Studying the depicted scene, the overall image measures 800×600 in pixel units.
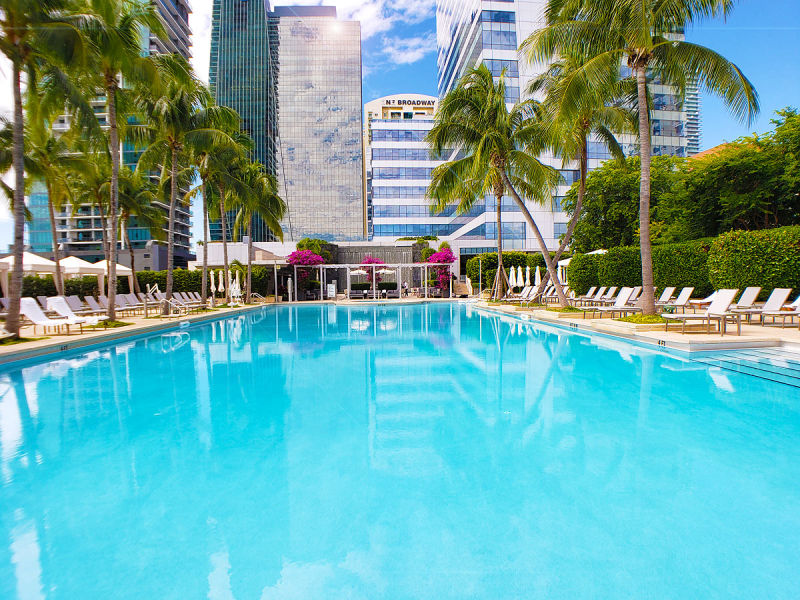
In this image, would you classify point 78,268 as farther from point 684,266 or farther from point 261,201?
point 684,266

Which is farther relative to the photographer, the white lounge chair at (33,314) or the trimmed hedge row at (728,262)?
the trimmed hedge row at (728,262)

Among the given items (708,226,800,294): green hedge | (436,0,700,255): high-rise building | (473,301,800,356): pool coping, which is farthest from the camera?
(436,0,700,255): high-rise building

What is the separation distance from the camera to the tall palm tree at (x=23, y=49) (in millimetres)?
9445

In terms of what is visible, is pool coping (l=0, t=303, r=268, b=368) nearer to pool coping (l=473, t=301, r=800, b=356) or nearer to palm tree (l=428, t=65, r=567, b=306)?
palm tree (l=428, t=65, r=567, b=306)

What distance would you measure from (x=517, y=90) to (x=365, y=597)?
1735 inches

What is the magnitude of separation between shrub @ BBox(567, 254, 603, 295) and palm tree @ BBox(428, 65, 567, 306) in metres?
4.96

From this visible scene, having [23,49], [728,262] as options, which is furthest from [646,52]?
[23,49]

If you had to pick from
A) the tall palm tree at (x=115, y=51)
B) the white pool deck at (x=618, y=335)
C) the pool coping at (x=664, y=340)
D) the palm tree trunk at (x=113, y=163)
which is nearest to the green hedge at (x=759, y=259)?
the white pool deck at (x=618, y=335)

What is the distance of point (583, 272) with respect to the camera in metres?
21.8

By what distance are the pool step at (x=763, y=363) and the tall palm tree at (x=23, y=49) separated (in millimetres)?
13889

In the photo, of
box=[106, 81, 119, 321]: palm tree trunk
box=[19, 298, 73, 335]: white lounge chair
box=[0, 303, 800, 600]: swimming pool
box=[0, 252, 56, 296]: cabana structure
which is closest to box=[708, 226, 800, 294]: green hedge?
box=[0, 303, 800, 600]: swimming pool

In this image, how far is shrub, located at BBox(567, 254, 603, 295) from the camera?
21.1 metres

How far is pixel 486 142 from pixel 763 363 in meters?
12.0

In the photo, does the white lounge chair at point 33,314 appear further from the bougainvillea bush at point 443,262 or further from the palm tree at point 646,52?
the bougainvillea bush at point 443,262
